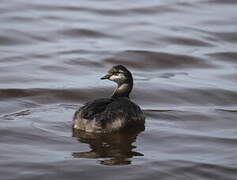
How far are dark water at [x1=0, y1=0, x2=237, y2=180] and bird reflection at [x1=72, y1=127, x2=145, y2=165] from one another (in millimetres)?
14

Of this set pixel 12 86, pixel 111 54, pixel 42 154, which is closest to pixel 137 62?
pixel 111 54

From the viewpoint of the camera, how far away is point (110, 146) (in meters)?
10.2

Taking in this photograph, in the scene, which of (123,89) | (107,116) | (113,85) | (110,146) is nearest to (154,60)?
(113,85)

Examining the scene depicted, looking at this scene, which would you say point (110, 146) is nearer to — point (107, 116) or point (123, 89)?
point (107, 116)

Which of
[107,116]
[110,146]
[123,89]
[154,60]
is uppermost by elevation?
[154,60]

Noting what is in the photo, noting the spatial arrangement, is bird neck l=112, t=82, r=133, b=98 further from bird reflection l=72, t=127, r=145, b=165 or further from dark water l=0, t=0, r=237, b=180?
bird reflection l=72, t=127, r=145, b=165

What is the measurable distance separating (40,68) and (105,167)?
5243 mm

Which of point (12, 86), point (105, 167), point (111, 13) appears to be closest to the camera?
point (105, 167)

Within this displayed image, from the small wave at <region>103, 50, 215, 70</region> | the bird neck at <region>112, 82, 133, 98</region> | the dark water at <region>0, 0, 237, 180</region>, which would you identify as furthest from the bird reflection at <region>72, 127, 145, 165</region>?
the small wave at <region>103, 50, 215, 70</region>

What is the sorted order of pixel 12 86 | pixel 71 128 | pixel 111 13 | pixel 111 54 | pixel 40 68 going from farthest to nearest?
pixel 111 13, pixel 111 54, pixel 40 68, pixel 12 86, pixel 71 128

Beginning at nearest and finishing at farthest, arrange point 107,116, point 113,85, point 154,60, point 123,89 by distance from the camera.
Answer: point 107,116, point 123,89, point 113,85, point 154,60

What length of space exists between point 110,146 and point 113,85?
3.19m

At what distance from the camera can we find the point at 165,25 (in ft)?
58.2

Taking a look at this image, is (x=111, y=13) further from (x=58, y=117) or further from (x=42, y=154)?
(x=42, y=154)
